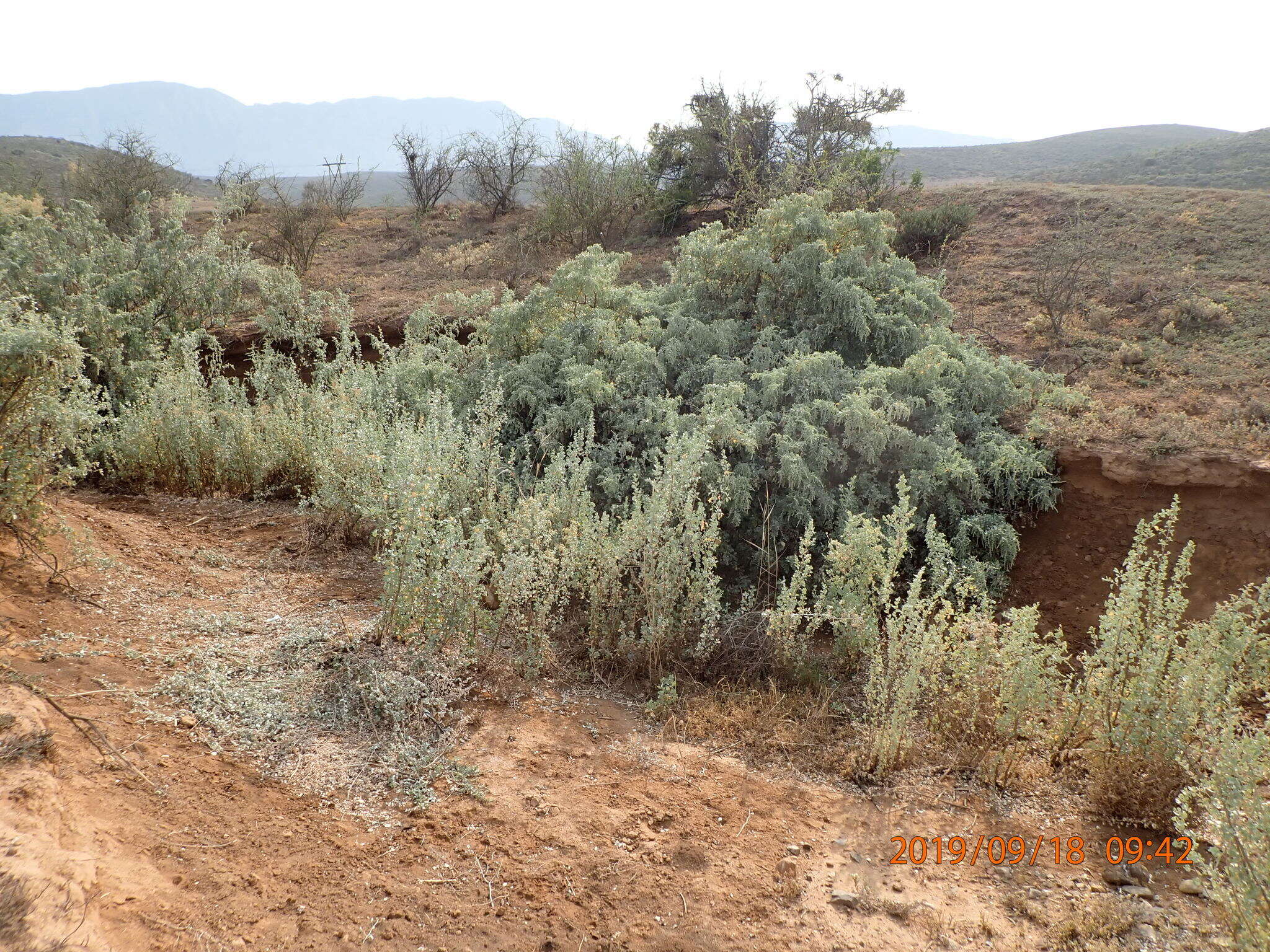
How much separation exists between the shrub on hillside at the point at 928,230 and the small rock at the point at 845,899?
9734 mm

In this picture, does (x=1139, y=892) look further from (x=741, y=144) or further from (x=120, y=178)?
(x=120, y=178)

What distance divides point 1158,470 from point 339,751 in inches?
223

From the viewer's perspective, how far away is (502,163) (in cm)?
1709

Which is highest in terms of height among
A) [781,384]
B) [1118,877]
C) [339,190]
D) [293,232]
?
[339,190]

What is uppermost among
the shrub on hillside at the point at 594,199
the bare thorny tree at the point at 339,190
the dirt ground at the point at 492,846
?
the bare thorny tree at the point at 339,190

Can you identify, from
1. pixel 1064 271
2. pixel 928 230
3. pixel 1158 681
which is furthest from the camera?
pixel 928 230

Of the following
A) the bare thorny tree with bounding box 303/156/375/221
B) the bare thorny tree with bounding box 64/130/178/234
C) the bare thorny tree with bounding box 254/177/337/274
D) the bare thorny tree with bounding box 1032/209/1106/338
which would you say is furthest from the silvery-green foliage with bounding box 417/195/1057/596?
the bare thorny tree with bounding box 303/156/375/221

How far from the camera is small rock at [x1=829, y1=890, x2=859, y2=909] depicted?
248 cm

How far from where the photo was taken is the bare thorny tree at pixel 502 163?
16859mm

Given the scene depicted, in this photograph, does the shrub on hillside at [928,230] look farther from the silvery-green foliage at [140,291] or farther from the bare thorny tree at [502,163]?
the bare thorny tree at [502,163]

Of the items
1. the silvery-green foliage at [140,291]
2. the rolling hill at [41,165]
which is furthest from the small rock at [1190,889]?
the rolling hill at [41,165]

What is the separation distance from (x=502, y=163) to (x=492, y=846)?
17021 millimetres

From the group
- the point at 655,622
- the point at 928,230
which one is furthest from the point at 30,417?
the point at 928,230

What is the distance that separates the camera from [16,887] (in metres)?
A: 1.68
